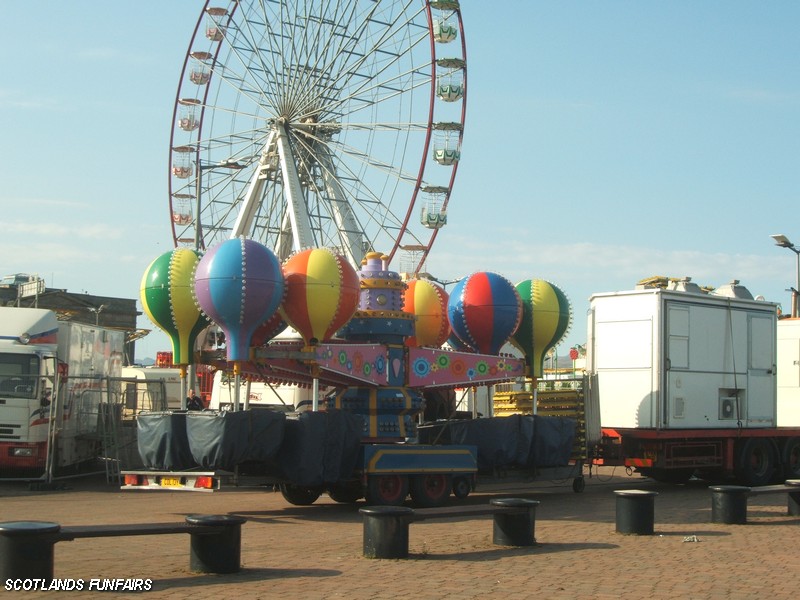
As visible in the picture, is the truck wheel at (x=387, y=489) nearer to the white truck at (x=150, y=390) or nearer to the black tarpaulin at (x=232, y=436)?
the black tarpaulin at (x=232, y=436)

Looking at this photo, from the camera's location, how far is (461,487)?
19078mm

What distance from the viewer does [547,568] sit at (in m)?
11.4

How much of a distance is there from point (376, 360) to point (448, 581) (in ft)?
27.6

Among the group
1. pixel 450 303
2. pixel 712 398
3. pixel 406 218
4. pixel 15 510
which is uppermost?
pixel 406 218

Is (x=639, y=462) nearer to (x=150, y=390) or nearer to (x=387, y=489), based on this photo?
(x=387, y=489)

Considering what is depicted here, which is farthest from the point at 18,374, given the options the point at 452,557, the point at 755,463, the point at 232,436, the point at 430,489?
the point at 755,463

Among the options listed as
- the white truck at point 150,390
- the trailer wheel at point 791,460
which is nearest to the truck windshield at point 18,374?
the white truck at point 150,390

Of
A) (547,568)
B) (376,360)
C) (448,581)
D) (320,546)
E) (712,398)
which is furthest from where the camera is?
(712,398)

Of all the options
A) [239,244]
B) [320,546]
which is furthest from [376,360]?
[320,546]

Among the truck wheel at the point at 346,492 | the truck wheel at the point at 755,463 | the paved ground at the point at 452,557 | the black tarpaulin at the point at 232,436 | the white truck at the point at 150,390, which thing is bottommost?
the paved ground at the point at 452,557

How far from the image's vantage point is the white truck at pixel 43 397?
21781mm

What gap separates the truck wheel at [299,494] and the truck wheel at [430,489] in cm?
172

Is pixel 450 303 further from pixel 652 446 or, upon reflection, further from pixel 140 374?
pixel 140 374

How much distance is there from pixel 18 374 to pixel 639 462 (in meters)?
12.3
